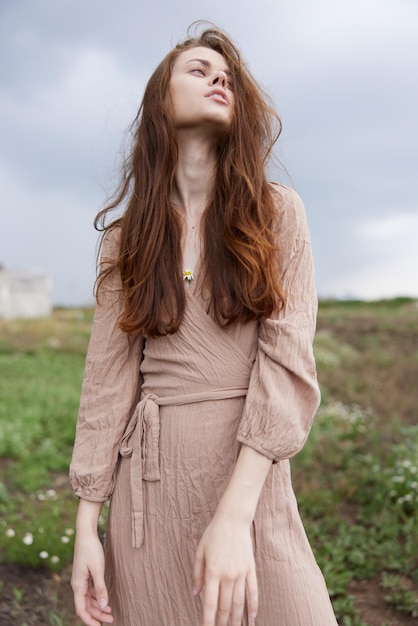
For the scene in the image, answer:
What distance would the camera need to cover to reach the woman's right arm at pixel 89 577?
1.55m

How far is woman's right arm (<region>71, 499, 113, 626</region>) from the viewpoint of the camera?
1.55 meters

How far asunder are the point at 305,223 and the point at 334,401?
565 cm

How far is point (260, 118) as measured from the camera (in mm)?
1706

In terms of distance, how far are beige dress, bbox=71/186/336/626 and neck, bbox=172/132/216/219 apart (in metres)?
0.20

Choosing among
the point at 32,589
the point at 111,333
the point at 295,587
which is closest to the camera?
the point at 295,587

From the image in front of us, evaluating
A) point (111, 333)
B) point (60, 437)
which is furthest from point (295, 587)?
point (60, 437)

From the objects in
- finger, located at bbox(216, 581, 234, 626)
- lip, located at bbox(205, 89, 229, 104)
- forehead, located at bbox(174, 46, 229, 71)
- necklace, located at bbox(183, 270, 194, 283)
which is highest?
forehead, located at bbox(174, 46, 229, 71)

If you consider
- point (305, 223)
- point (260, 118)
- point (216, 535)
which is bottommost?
point (216, 535)

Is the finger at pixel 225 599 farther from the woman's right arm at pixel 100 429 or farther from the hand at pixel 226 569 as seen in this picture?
the woman's right arm at pixel 100 429

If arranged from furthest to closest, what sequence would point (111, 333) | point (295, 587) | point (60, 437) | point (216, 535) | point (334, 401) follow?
point (334, 401) → point (60, 437) → point (111, 333) → point (295, 587) → point (216, 535)

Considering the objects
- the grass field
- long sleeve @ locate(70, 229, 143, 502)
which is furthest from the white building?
long sleeve @ locate(70, 229, 143, 502)

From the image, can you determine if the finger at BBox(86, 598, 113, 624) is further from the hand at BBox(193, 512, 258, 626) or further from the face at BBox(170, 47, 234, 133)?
the face at BBox(170, 47, 234, 133)

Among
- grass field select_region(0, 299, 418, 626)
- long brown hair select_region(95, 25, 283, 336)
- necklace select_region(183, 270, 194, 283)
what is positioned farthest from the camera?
grass field select_region(0, 299, 418, 626)

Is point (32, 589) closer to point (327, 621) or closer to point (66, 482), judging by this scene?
point (66, 482)
